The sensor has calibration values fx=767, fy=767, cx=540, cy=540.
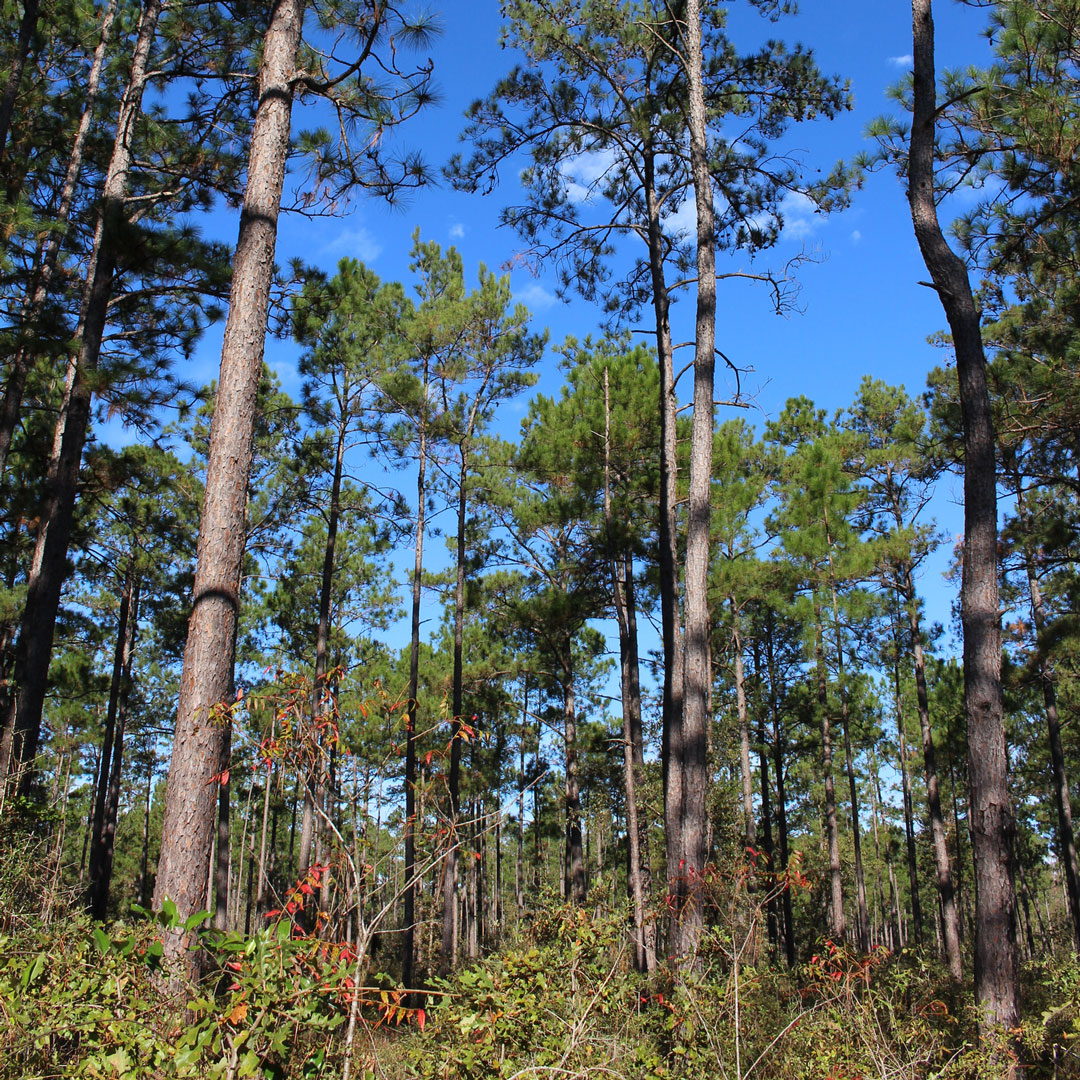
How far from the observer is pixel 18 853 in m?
5.40

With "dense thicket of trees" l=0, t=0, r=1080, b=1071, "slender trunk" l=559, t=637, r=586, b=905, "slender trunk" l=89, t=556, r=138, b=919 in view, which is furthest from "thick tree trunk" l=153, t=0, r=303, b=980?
"slender trunk" l=559, t=637, r=586, b=905

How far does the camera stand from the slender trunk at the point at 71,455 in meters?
6.82

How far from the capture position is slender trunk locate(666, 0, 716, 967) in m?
5.81

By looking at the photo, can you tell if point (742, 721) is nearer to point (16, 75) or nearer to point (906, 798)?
point (906, 798)

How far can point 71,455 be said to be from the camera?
748 cm

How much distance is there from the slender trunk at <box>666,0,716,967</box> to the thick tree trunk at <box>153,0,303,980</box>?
10.0ft

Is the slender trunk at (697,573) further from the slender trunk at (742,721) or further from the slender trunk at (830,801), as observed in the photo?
the slender trunk at (830,801)

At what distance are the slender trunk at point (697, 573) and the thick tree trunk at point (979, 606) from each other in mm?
1785

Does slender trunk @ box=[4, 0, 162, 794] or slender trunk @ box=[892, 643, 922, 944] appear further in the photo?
slender trunk @ box=[892, 643, 922, 944]

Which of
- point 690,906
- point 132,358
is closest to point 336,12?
point 132,358

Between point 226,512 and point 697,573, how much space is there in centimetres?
401

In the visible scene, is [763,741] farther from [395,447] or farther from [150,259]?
[150,259]

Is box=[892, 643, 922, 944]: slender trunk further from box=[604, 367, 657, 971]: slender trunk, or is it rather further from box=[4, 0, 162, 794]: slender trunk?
box=[4, 0, 162, 794]: slender trunk

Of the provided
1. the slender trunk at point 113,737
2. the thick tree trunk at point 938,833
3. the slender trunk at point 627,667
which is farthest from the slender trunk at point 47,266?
the thick tree trunk at point 938,833
